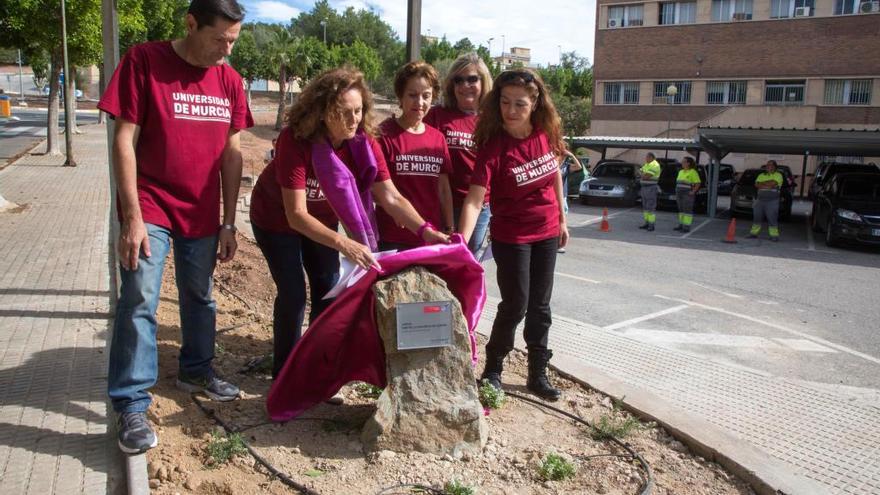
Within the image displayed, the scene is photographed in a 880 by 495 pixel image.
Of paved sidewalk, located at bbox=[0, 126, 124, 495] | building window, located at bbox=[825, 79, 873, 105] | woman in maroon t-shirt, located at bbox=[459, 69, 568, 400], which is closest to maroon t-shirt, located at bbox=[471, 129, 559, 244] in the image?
woman in maroon t-shirt, located at bbox=[459, 69, 568, 400]

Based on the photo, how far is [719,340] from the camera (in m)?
6.75

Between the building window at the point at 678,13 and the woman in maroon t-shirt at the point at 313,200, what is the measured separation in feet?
133

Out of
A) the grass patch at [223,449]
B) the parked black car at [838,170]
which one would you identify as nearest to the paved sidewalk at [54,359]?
the grass patch at [223,449]

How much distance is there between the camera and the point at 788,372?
5.84 meters

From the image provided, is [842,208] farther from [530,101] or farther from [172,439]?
[172,439]

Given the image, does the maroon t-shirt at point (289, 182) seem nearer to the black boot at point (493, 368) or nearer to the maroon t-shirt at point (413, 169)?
the maroon t-shirt at point (413, 169)

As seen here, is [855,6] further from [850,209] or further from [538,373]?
[538,373]

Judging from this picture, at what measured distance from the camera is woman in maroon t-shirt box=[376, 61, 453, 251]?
4211 mm

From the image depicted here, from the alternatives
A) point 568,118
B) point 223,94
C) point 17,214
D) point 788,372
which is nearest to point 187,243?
point 223,94

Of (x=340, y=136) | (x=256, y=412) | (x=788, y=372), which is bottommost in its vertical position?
(x=788, y=372)

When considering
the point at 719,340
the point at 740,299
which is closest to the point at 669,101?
the point at 740,299

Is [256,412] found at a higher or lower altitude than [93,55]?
lower

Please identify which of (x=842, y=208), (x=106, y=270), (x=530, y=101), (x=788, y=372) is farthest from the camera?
(x=842, y=208)

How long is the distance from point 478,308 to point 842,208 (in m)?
13.5
